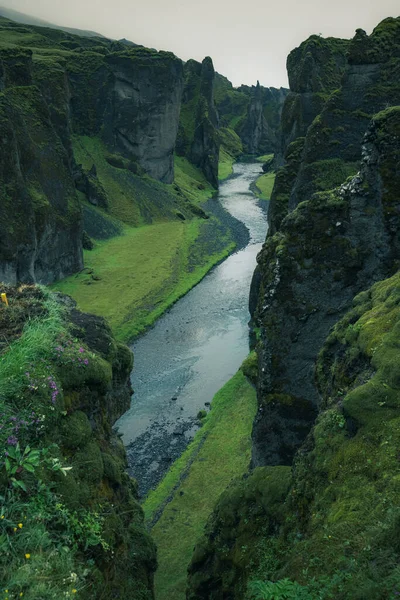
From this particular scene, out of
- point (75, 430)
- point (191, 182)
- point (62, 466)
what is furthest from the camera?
point (191, 182)

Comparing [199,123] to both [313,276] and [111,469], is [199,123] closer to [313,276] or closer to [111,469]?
[313,276]

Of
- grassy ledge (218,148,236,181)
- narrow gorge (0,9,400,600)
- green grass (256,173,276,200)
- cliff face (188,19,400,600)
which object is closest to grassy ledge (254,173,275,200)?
green grass (256,173,276,200)

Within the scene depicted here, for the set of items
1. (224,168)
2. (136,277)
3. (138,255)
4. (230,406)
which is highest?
(224,168)

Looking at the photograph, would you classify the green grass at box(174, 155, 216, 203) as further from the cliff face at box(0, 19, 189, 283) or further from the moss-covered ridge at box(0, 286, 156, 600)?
the moss-covered ridge at box(0, 286, 156, 600)

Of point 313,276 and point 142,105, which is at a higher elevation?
point 142,105

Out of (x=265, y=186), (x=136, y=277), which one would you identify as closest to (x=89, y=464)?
(x=136, y=277)

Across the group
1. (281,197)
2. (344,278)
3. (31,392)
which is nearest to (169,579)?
A: (31,392)

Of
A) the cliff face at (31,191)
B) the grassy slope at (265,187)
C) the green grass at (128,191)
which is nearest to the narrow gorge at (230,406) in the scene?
the cliff face at (31,191)
